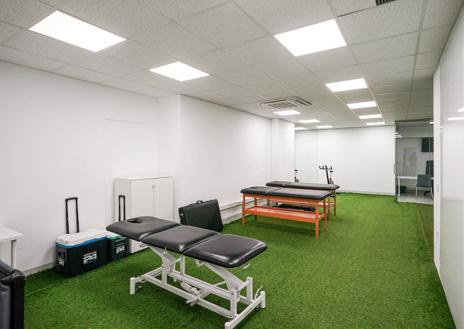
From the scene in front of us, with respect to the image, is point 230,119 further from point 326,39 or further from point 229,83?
point 326,39

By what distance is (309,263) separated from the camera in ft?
11.5

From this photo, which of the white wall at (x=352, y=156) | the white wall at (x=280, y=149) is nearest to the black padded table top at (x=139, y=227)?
the white wall at (x=280, y=149)

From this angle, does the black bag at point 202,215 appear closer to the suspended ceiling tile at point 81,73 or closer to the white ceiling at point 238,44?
the white ceiling at point 238,44

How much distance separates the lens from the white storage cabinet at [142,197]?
152 inches

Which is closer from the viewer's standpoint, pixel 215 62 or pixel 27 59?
pixel 27 59

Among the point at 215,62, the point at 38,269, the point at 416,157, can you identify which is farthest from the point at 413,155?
the point at 38,269

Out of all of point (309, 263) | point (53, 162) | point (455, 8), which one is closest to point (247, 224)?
point (309, 263)

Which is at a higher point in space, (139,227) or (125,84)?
(125,84)

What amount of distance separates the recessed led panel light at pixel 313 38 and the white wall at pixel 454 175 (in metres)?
0.91

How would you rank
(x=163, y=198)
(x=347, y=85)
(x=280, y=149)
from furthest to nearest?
1. (x=280, y=149)
2. (x=163, y=198)
3. (x=347, y=85)

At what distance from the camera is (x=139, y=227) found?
265 centimetres

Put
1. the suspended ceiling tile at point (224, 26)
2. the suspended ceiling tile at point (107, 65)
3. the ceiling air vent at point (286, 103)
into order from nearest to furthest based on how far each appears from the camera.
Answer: the suspended ceiling tile at point (224, 26) → the suspended ceiling tile at point (107, 65) → the ceiling air vent at point (286, 103)

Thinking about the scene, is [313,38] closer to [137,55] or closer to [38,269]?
[137,55]

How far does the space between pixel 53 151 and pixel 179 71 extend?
1970 millimetres
